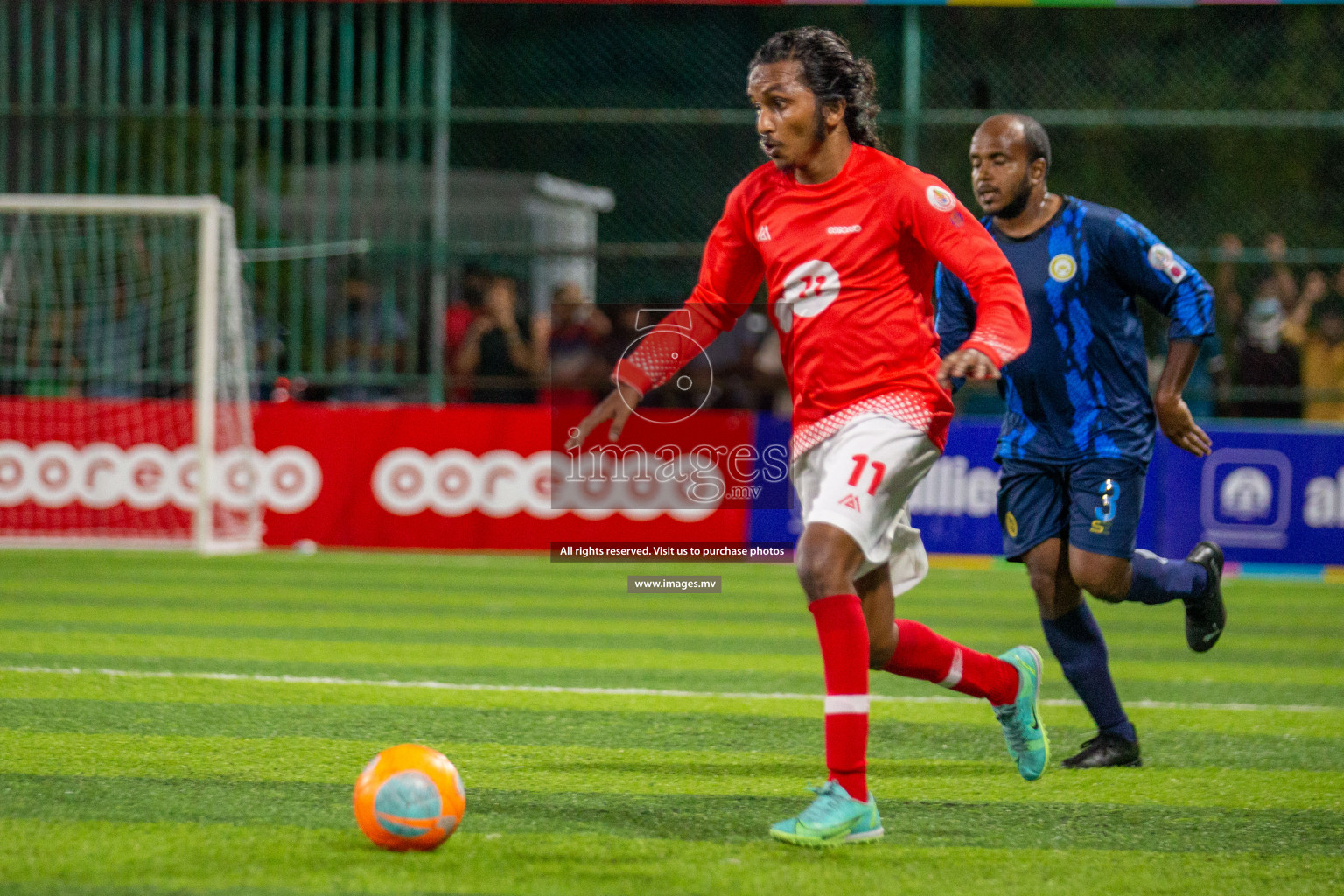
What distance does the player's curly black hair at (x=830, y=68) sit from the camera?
436 centimetres

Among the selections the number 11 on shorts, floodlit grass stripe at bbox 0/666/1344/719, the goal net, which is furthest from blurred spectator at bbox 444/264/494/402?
the number 11 on shorts

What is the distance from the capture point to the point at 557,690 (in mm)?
6906

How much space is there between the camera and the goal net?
13.0 metres

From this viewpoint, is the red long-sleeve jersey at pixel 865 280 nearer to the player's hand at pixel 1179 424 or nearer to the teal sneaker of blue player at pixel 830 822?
the teal sneaker of blue player at pixel 830 822

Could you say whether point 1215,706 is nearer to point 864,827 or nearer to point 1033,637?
point 1033,637

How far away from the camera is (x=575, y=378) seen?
42.1 ft

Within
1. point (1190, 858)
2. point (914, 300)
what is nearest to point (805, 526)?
point (914, 300)

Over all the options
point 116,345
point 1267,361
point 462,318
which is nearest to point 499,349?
point 462,318

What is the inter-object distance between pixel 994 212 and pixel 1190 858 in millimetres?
2255

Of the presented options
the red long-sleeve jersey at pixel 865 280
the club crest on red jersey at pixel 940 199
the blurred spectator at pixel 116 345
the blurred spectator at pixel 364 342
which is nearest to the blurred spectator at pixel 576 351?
the blurred spectator at pixel 364 342

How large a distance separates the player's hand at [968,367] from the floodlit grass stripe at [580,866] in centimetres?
119

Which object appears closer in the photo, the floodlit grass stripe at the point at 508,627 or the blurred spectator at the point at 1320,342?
the floodlit grass stripe at the point at 508,627

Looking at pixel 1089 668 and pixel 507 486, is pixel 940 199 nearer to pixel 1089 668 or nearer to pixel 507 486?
pixel 1089 668

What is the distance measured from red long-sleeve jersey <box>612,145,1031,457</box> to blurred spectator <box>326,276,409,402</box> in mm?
10301
